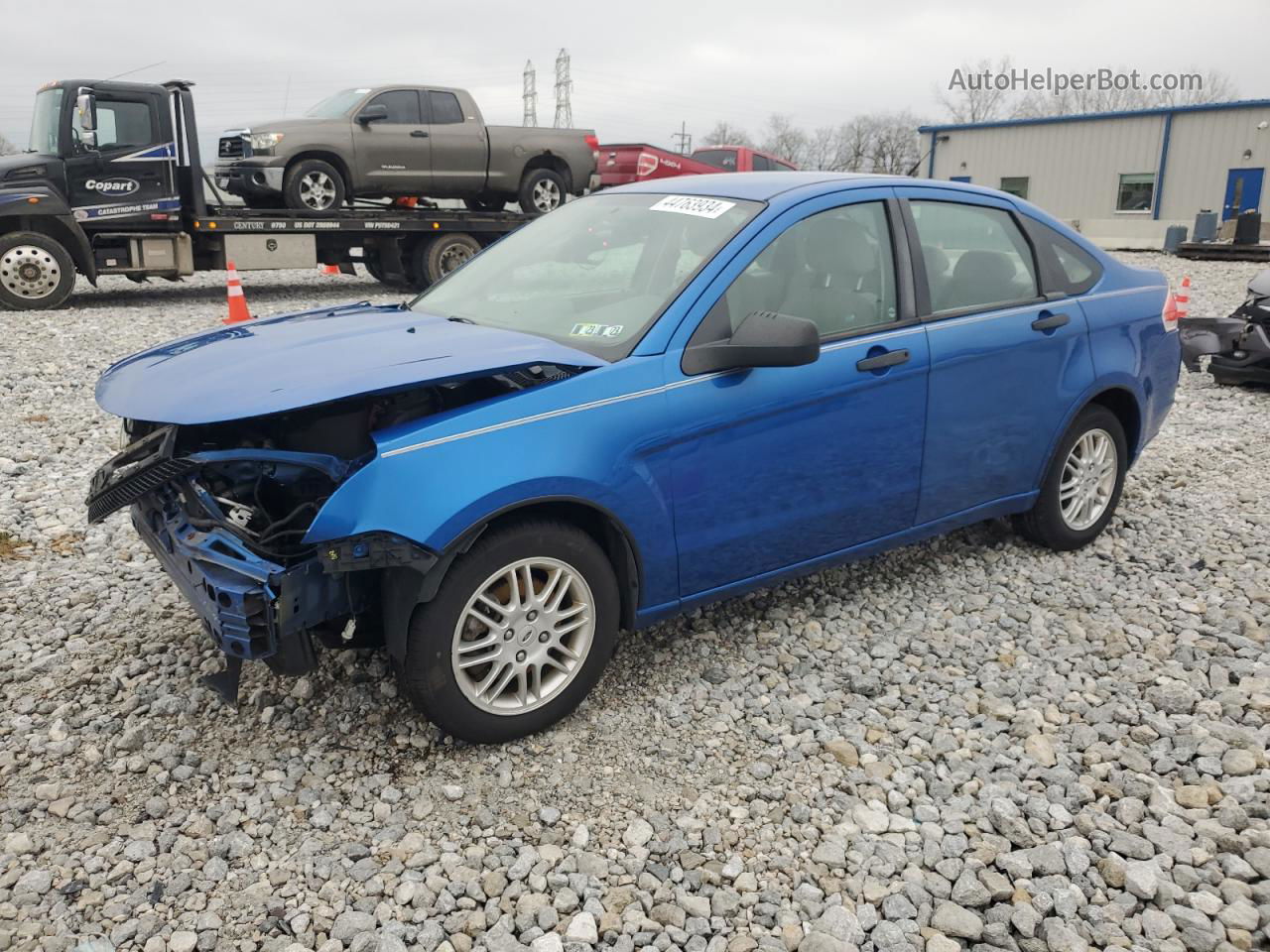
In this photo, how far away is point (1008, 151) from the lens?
108 feet

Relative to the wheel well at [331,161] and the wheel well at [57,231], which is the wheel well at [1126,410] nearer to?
the wheel well at [331,161]

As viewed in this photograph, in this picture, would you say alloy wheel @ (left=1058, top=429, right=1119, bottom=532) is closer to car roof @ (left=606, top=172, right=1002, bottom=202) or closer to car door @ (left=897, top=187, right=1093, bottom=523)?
car door @ (left=897, top=187, right=1093, bottom=523)

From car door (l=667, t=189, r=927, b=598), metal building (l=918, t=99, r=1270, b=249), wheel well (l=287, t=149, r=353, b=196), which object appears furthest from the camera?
metal building (l=918, t=99, r=1270, b=249)

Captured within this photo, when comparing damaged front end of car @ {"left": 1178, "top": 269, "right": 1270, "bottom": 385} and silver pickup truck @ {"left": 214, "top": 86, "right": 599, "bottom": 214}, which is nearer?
damaged front end of car @ {"left": 1178, "top": 269, "right": 1270, "bottom": 385}

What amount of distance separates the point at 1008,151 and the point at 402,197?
2498 centimetres

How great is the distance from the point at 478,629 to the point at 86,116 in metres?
10.9

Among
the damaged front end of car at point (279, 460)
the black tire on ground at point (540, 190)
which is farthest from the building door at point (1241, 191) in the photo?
the damaged front end of car at point (279, 460)

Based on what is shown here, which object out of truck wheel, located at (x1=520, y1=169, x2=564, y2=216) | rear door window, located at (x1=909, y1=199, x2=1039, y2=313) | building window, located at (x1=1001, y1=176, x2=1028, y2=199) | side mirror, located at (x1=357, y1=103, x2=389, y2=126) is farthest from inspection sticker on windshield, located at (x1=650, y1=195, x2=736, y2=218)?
building window, located at (x1=1001, y1=176, x2=1028, y2=199)

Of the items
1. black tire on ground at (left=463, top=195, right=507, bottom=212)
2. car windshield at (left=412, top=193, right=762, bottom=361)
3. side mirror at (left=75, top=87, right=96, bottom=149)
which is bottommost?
car windshield at (left=412, top=193, right=762, bottom=361)

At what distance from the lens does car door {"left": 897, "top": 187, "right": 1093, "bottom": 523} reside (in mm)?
4078

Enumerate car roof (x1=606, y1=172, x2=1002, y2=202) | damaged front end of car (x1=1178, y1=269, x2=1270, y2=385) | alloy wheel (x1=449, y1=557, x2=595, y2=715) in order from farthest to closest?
damaged front end of car (x1=1178, y1=269, x2=1270, y2=385) < car roof (x1=606, y1=172, x2=1002, y2=202) < alloy wheel (x1=449, y1=557, x2=595, y2=715)

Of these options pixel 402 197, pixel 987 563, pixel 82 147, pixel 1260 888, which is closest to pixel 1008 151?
pixel 402 197

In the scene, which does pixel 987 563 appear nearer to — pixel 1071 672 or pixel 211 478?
pixel 1071 672

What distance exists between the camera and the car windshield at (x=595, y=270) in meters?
3.54
